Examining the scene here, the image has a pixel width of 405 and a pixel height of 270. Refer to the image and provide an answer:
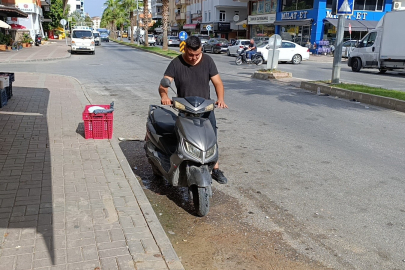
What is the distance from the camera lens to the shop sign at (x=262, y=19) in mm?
47703

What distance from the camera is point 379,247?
368cm

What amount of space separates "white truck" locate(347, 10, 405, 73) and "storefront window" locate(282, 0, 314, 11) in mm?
19803

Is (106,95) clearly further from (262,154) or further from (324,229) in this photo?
(324,229)

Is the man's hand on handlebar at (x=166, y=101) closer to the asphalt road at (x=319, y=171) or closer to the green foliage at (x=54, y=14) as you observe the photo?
the asphalt road at (x=319, y=171)

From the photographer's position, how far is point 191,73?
15.9ft

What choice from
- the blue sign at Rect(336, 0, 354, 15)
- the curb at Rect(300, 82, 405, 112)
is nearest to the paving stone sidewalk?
the curb at Rect(300, 82, 405, 112)

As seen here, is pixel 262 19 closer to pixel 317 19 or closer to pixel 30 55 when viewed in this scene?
pixel 317 19

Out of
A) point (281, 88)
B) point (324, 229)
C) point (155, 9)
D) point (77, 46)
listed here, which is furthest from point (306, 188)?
→ point (155, 9)

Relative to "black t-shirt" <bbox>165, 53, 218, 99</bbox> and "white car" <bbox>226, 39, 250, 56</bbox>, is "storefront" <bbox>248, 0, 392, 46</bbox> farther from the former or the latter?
"black t-shirt" <bbox>165, 53, 218, 99</bbox>

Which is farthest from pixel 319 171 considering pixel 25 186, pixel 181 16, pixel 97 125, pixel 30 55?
pixel 181 16

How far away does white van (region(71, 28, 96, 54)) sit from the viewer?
3168 centimetres

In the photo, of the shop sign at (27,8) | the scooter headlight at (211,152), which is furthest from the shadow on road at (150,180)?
the shop sign at (27,8)

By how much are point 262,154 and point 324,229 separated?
2.54 meters

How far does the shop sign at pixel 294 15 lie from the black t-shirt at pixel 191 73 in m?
38.3
